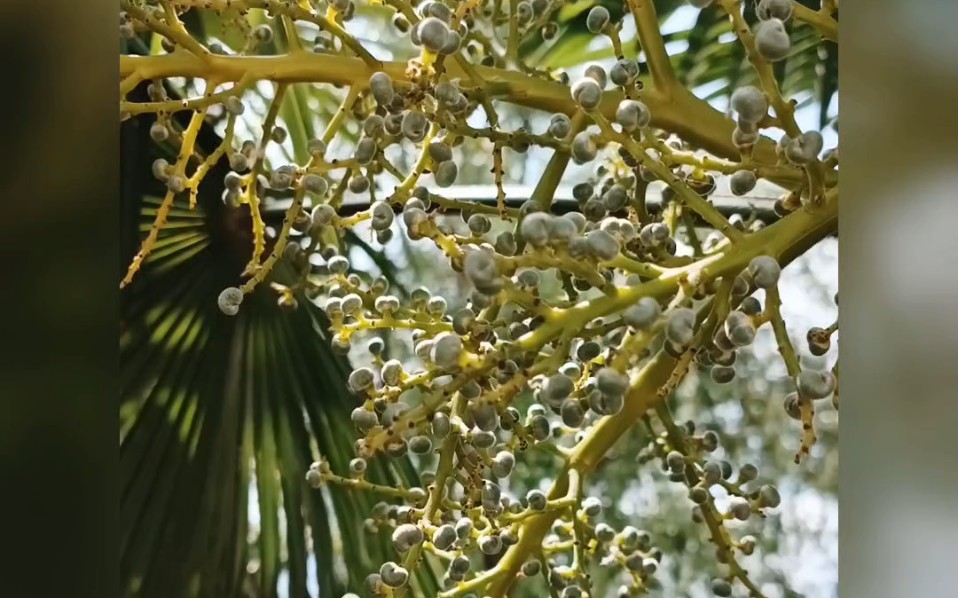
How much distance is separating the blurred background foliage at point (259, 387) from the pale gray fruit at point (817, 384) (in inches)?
21.5

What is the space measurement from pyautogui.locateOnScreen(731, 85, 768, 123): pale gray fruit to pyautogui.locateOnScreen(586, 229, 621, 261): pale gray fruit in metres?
0.06

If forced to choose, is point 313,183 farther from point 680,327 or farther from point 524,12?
point 680,327

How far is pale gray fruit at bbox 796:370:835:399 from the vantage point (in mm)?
277

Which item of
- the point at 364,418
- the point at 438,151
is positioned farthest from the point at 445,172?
the point at 364,418

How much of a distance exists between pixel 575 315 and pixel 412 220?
7 centimetres

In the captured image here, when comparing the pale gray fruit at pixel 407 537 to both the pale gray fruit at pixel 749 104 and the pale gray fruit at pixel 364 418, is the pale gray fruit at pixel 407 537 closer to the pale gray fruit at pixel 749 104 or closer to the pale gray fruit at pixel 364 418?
the pale gray fruit at pixel 364 418

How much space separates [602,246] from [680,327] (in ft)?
0.12

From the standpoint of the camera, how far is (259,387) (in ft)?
2.83

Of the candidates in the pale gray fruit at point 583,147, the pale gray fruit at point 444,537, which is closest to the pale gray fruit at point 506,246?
the pale gray fruit at point 583,147

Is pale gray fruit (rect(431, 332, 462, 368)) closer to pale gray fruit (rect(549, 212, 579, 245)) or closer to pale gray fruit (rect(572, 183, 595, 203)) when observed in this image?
pale gray fruit (rect(549, 212, 579, 245))
